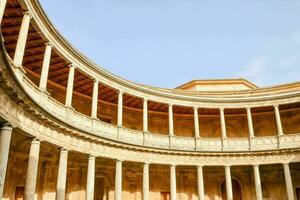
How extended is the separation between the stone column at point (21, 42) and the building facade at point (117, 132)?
0.12ft

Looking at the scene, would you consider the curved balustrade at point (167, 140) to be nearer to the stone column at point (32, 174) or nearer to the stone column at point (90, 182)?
the stone column at point (90, 182)

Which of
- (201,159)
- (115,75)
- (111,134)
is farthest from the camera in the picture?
(201,159)

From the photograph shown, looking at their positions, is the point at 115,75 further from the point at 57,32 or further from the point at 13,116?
the point at 13,116

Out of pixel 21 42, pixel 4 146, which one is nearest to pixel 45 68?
pixel 21 42

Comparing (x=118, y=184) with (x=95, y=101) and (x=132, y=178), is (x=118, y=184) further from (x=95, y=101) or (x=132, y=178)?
(x=95, y=101)

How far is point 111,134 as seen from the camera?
18.9m

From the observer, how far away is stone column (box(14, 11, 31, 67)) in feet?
38.4

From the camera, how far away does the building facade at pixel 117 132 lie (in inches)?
515

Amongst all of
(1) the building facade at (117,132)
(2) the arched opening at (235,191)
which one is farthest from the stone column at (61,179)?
(2) the arched opening at (235,191)

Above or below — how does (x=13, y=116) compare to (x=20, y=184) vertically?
above

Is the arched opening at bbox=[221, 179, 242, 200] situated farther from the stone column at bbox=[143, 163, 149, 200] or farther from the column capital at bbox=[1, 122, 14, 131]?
the column capital at bbox=[1, 122, 14, 131]

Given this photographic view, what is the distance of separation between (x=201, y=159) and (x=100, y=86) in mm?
8564

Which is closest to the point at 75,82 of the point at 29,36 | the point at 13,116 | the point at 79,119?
the point at 79,119

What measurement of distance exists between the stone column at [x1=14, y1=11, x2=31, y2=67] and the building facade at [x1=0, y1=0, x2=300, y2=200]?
0.04 metres
